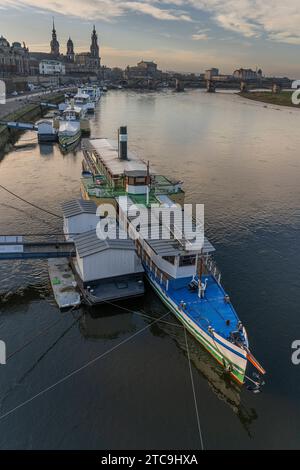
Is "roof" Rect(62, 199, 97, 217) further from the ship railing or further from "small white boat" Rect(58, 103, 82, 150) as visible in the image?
"small white boat" Rect(58, 103, 82, 150)

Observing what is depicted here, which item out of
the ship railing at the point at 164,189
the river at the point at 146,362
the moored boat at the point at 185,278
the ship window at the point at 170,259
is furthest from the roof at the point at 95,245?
the ship railing at the point at 164,189

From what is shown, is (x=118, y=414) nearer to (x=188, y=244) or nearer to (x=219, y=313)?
(x=219, y=313)

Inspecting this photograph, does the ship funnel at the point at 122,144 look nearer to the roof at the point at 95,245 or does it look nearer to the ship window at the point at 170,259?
the roof at the point at 95,245

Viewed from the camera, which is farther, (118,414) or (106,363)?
(106,363)

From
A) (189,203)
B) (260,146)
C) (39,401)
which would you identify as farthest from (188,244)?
(260,146)

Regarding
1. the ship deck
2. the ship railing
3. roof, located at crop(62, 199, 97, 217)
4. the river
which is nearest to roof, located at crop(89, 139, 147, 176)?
the ship railing

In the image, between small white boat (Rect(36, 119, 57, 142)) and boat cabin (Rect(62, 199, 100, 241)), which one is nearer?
boat cabin (Rect(62, 199, 100, 241))
